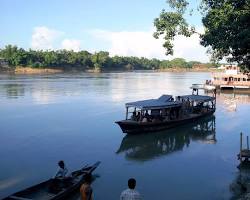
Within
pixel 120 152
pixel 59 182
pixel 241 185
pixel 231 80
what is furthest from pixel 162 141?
pixel 231 80

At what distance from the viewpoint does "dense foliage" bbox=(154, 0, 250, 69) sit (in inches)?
617

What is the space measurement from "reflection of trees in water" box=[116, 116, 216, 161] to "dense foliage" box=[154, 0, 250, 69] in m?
8.72

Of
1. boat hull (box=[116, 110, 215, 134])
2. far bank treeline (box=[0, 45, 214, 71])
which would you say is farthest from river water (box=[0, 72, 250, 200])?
far bank treeline (box=[0, 45, 214, 71])

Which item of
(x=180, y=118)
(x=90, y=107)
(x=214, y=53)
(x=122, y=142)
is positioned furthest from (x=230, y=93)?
(x=214, y=53)

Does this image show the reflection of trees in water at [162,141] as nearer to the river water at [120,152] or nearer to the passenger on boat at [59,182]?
the river water at [120,152]

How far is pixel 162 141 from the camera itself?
28.9 metres

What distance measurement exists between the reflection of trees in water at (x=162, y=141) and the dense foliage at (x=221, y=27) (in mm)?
8725

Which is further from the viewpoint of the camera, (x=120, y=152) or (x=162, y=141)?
(x=162, y=141)

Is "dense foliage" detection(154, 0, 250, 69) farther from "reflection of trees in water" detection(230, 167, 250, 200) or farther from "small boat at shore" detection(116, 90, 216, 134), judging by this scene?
"small boat at shore" detection(116, 90, 216, 134)

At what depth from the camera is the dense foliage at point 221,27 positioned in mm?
15680

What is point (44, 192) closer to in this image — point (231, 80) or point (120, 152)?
point (120, 152)

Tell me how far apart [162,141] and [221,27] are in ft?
46.1

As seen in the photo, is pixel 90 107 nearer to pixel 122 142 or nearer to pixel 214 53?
pixel 122 142

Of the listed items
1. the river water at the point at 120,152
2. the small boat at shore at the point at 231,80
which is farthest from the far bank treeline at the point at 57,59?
the river water at the point at 120,152
